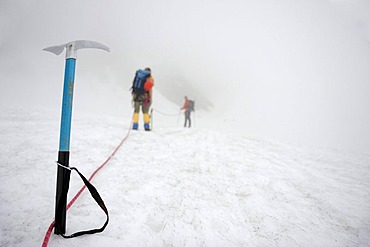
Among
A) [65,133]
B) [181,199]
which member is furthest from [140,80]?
[65,133]

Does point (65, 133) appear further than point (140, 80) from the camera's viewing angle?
No

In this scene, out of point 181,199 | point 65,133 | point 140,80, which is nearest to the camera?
point 65,133

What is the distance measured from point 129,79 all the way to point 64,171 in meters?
42.0

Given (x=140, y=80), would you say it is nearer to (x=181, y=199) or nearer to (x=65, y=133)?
(x=181, y=199)

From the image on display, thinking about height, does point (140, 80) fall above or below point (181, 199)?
above

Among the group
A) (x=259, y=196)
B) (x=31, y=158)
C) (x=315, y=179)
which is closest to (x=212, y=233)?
(x=259, y=196)

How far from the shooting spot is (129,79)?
4059 cm

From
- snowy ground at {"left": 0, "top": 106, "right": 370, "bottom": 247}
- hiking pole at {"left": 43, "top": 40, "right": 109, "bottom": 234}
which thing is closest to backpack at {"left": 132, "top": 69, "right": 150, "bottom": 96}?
snowy ground at {"left": 0, "top": 106, "right": 370, "bottom": 247}

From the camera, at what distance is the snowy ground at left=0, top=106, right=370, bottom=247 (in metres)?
1.83

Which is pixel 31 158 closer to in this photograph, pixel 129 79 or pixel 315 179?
pixel 315 179

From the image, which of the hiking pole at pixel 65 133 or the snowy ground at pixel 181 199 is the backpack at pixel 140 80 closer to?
the snowy ground at pixel 181 199

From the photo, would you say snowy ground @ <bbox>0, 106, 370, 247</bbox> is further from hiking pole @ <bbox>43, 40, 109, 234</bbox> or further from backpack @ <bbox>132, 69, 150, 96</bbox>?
backpack @ <bbox>132, 69, 150, 96</bbox>

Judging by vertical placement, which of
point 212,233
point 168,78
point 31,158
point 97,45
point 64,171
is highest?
point 168,78

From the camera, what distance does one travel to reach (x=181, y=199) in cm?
250
